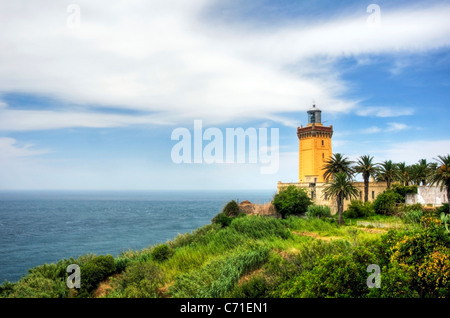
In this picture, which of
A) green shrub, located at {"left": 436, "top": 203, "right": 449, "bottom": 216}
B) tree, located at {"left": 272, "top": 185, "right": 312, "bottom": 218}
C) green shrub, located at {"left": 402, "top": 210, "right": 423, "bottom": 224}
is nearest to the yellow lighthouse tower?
tree, located at {"left": 272, "top": 185, "right": 312, "bottom": 218}

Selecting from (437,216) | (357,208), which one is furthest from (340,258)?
(357,208)

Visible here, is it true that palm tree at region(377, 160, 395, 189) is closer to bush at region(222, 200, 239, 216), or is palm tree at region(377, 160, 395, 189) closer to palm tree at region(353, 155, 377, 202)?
palm tree at region(353, 155, 377, 202)

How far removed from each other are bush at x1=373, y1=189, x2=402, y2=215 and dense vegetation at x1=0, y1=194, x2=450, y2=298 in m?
5.73

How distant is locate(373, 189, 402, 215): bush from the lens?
108 ft

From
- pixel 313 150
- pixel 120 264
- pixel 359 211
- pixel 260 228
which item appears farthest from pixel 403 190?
pixel 120 264

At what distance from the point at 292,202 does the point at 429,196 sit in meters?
12.5

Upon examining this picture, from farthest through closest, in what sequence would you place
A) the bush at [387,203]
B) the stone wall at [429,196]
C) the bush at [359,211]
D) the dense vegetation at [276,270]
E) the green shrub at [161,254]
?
the bush at [359,211] → the bush at [387,203] → the stone wall at [429,196] → the green shrub at [161,254] → the dense vegetation at [276,270]

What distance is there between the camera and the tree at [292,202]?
119ft

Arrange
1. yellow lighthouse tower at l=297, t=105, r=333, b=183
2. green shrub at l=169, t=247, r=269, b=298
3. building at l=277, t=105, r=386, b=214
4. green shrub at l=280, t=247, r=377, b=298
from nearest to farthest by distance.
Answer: green shrub at l=280, t=247, r=377, b=298 → green shrub at l=169, t=247, r=269, b=298 → building at l=277, t=105, r=386, b=214 → yellow lighthouse tower at l=297, t=105, r=333, b=183

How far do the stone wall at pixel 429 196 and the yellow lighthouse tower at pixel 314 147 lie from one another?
10529mm

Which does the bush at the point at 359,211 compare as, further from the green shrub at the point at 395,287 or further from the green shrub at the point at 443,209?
the green shrub at the point at 395,287

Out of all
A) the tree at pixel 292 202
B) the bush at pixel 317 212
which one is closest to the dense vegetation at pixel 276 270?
the bush at pixel 317 212
